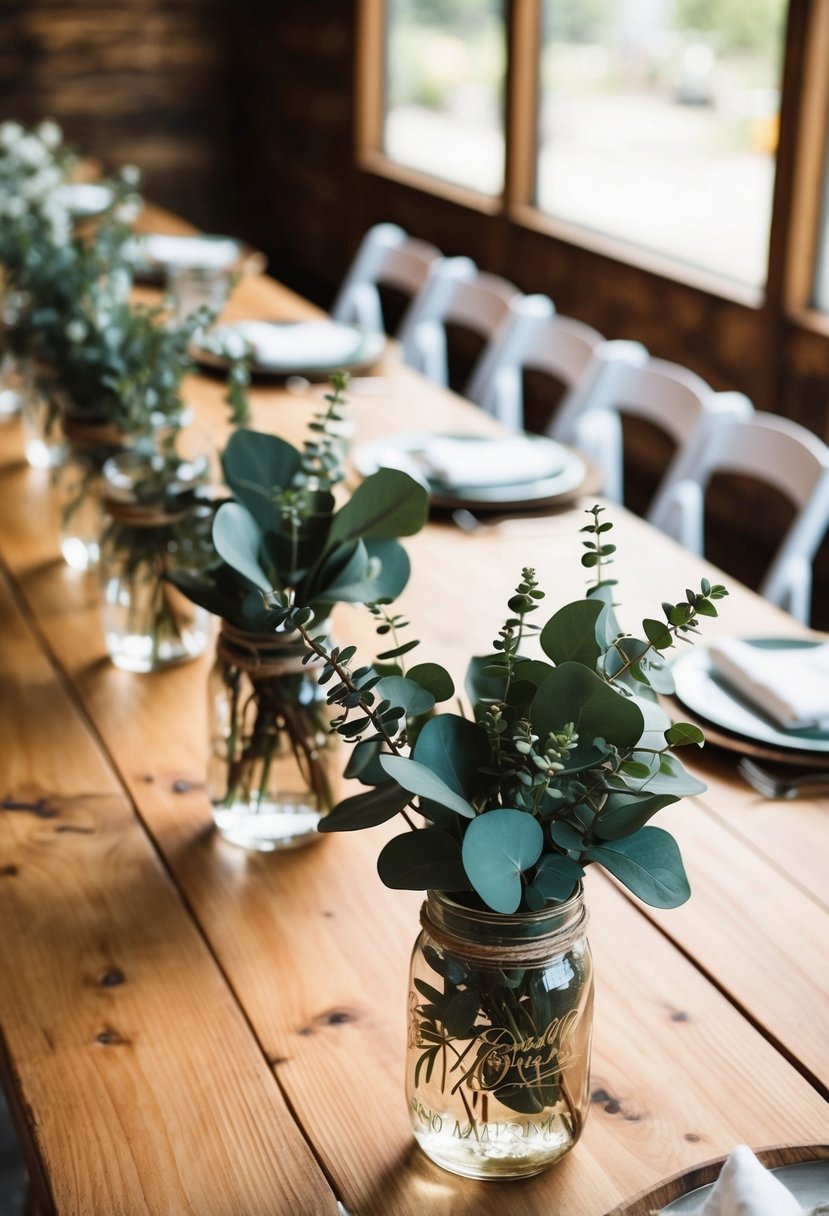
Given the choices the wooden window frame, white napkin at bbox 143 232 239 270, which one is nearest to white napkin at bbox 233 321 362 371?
white napkin at bbox 143 232 239 270

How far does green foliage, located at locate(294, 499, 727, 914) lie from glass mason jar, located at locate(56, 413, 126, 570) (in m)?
0.98

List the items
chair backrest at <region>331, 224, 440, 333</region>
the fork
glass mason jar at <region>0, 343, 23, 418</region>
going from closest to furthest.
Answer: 1. the fork
2. glass mason jar at <region>0, 343, 23, 418</region>
3. chair backrest at <region>331, 224, 440, 333</region>

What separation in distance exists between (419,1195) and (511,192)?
420 cm

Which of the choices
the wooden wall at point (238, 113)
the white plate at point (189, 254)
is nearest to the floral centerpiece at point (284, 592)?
the white plate at point (189, 254)

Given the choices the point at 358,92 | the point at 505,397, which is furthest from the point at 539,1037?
the point at 358,92

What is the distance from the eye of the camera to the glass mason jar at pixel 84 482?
1.87 meters

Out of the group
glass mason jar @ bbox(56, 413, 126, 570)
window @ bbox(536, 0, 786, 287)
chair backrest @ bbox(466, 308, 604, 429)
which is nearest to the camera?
glass mason jar @ bbox(56, 413, 126, 570)

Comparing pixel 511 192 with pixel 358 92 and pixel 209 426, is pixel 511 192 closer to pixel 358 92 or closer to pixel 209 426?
pixel 358 92

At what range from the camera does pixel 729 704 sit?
1.54 meters

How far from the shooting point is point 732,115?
3.79 m

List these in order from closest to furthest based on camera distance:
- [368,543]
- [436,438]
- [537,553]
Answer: [368,543]
[537,553]
[436,438]

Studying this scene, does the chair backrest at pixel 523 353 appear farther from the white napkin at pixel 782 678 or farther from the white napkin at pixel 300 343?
the white napkin at pixel 782 678

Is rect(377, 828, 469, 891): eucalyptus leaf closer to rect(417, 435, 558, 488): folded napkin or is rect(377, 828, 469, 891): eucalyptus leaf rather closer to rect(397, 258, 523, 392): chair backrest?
rect(417, 435, 558, 488): folded napkin

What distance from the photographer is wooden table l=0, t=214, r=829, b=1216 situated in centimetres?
94
